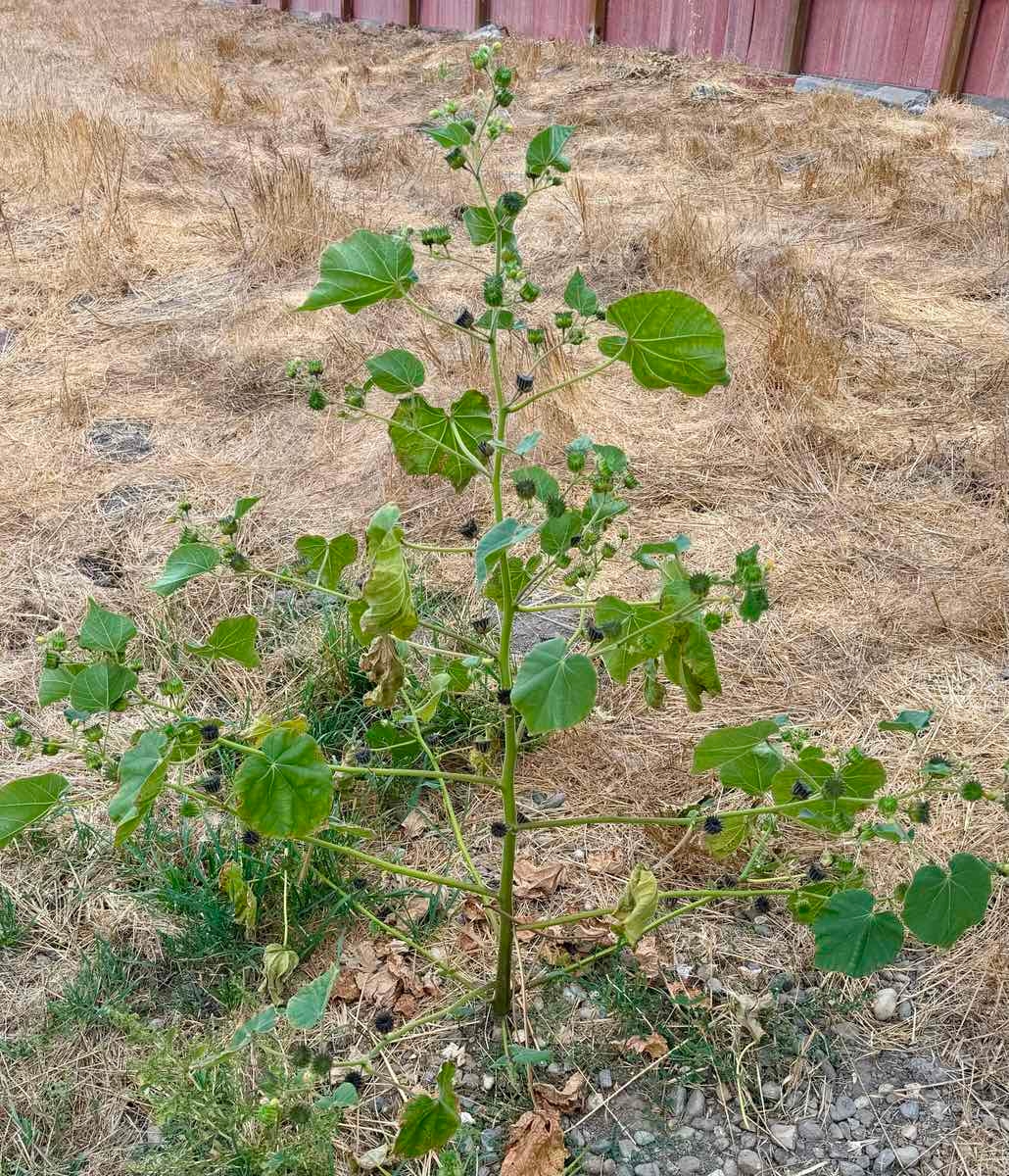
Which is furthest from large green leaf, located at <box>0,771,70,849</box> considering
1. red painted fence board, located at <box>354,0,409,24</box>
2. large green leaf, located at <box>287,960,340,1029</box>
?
red painted fence board, located at <box>354,0,409,24</box>

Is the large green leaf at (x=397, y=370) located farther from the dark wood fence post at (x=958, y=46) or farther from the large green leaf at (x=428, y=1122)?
the dark wood fence post at (x=958, y=46)

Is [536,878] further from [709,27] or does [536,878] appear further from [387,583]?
[709,27]

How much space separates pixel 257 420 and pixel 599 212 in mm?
2764

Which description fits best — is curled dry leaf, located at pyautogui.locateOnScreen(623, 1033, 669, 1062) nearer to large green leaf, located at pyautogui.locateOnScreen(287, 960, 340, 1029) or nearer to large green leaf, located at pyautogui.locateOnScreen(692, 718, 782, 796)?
large green leaf, located at pyautogui.locateOnScreen(692, 718, 782, 796)

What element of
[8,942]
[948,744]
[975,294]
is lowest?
[8,942]

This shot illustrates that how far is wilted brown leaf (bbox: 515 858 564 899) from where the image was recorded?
6.38 feet

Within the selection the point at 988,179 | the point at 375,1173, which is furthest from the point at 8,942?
the point at 988,179

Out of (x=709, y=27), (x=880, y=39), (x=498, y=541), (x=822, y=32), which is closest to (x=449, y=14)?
(x=709, y=27)

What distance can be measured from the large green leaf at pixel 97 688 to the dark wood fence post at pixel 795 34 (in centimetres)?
937

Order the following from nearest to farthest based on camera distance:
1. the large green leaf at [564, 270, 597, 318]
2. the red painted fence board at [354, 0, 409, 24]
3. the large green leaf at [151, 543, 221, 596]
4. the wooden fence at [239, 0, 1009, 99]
→ the large green leaf at [564, 270, 597, 318] < the large green leaf at [151, 543, 221, 596] < the wooden fence at [239, 0, 1009, 99] < the red painted fence board at [354, 0, 409, 24]

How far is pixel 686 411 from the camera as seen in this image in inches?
148

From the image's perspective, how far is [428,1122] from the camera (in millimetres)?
1276

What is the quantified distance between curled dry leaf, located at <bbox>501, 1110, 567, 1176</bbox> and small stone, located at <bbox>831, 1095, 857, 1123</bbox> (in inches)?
16.7

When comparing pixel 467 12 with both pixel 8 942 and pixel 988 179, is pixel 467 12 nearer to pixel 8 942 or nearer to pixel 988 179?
pixel 988 179
